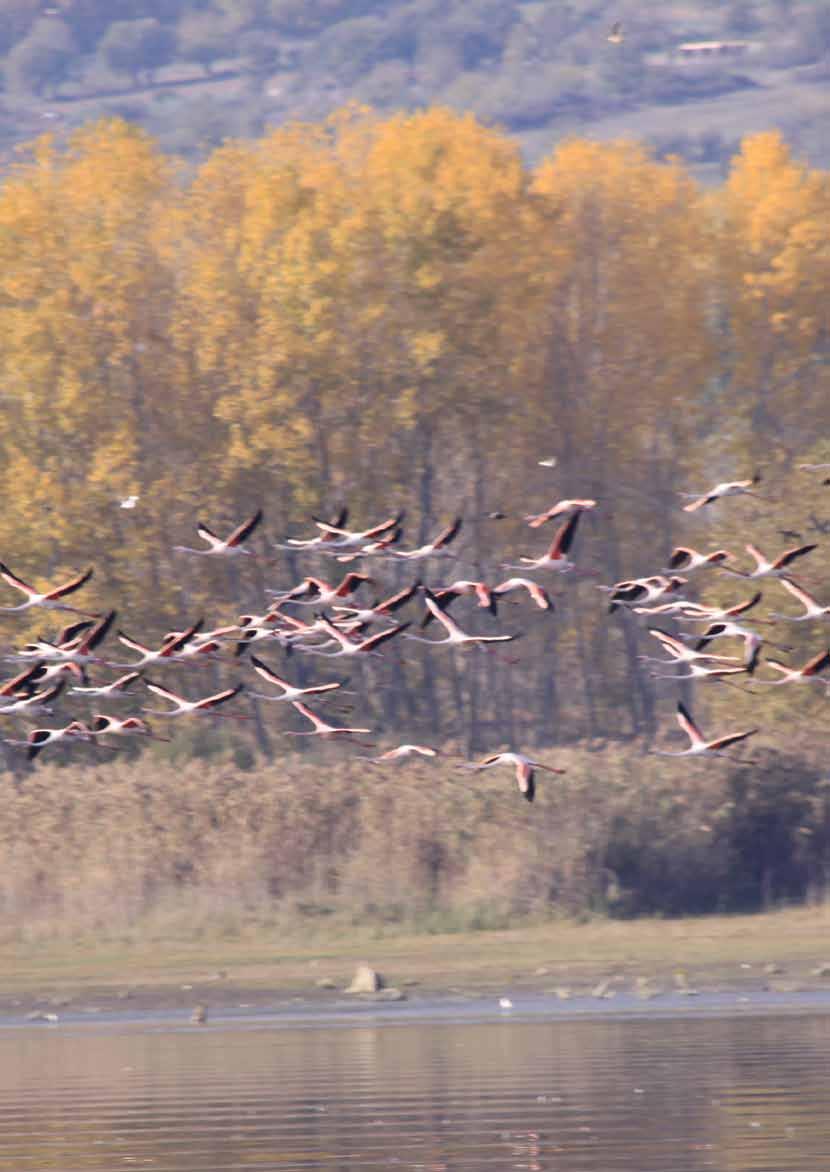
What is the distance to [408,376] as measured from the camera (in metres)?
49.0

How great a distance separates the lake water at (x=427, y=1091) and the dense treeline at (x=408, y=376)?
1658cm

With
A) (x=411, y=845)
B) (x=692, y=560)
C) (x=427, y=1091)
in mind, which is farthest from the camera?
(x=411, y=845)

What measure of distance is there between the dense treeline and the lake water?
54.4 ft

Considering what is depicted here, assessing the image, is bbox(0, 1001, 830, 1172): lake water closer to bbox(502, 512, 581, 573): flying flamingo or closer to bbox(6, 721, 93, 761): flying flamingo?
bbox(6, 721, 93, 761): flying flamingo

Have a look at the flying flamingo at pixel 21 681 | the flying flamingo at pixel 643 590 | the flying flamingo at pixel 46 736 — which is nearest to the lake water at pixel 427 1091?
the flying flamingo at pixel 46 736

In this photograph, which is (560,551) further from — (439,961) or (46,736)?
(46,736)

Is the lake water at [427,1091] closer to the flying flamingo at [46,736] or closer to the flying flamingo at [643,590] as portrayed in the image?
the flying flamingo at [46,736]

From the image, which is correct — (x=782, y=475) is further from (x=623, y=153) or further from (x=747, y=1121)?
(x=747, y=1121)

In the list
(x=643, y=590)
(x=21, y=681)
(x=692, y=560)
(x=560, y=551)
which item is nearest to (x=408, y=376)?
(x=643, y=590)

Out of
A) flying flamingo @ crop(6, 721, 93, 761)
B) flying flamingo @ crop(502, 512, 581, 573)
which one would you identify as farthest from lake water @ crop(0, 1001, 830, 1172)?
flying flamingo @ crop(502, 512, 581, 573)

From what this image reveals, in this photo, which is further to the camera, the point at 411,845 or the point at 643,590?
the point at 411,845

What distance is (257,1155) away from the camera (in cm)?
1917

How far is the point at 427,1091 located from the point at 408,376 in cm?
2740

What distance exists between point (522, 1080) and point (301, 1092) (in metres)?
1.93
